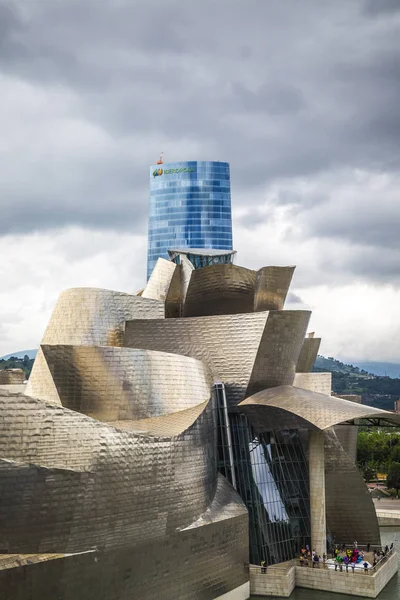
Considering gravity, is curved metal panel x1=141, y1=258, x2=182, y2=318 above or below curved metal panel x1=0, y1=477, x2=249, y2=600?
above

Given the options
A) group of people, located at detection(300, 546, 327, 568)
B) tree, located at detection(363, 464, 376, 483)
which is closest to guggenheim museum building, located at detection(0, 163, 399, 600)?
group of people, located at detection(300, 546, 327, 568)

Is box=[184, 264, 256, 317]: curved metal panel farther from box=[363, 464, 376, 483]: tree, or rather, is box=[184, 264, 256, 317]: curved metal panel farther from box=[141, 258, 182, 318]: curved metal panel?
box=[363, 464, 376, 483]: tree

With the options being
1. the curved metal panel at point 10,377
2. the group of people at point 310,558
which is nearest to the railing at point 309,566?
the group of people at point 310,558

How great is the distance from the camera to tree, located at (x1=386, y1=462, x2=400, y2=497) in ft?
188

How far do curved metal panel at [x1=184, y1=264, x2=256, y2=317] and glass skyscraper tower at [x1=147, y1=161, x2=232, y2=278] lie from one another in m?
68.2

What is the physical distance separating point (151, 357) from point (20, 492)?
368 inches

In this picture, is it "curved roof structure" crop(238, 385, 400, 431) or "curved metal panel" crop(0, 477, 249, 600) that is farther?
"curved roof structure" crop(238, 385, 400, 431)

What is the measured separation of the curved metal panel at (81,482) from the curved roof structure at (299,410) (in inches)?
270

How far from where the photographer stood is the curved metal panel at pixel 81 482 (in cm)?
1848

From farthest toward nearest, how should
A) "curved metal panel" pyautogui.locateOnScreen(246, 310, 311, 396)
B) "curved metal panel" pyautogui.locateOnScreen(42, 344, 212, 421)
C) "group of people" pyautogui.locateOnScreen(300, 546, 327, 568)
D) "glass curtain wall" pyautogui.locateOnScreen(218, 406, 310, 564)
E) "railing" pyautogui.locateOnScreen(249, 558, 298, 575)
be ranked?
"curved metal panel" pyautogui.locateOnScreen(246, 310, 311, 396) → "glass curtain wall" pyautogui.locateOnScreen(218, 406, 310, 564) → "group of people" pyautogui.locateOnScreen(300, 546, 327, 568) → "railing" pyautogui.locateOnScreen(249, 558, 298, 575) → "curved metal panel" pyautogui.locateOnScreen(42, 344, 212, 421)

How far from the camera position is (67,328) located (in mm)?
31344

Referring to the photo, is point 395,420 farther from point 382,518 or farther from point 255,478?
point 382,518

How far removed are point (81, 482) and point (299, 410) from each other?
484 inches

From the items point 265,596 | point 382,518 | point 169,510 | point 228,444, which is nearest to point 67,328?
point 228,444
